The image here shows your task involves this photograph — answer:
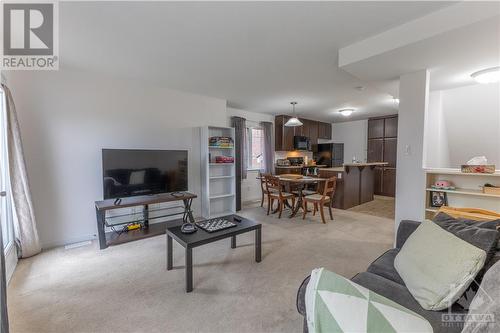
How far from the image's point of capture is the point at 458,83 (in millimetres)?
3311

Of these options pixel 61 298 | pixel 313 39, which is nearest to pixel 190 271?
pixel 61 298

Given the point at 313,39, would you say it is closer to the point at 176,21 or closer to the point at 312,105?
the point at 176,21

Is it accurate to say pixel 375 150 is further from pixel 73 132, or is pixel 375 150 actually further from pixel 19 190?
pixel 19 190

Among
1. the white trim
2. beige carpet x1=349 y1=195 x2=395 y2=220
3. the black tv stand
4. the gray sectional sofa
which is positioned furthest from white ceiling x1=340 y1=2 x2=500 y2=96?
the white trim

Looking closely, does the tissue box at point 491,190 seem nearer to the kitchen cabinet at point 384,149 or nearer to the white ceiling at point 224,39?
the white ceiling at point 224,39

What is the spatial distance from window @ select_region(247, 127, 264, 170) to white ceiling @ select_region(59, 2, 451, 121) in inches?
95.3

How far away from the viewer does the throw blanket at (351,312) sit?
0.78 m

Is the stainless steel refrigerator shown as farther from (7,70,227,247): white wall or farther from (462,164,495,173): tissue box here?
(7,70,227,247): white wall

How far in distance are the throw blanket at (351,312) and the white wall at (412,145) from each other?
8.05 feet

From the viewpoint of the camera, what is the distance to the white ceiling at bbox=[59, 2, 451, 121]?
1855 mm

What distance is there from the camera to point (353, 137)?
7.66 metres

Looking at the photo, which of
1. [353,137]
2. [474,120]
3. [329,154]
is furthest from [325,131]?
[474,120]

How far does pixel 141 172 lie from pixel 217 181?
1772mm

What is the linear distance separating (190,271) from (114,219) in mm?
2157
